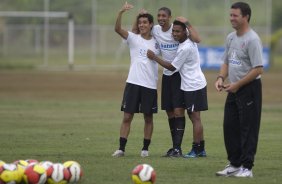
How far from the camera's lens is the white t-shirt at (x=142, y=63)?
526 inches

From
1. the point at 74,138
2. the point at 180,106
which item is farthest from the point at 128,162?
the point at 74,138

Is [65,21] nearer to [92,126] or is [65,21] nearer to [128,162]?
[92,126]

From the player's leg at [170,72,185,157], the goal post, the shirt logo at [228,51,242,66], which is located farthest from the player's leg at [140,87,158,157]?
the goal post

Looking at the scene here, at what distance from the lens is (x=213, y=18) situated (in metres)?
51.6

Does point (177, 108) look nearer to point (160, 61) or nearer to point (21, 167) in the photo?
point (160, 61)

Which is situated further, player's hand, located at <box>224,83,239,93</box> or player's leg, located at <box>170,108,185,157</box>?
player's leg, located at <box>170,108,185,157</box>

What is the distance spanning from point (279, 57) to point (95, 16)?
1832cm

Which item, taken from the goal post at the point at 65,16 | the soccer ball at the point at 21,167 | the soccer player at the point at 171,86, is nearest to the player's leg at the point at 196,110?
the soccer player at the point at 171,86

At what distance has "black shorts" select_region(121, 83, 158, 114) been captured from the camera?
13367 mm

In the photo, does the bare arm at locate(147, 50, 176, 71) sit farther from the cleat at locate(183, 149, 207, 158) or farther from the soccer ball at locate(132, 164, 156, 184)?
the soccer ball at locate(132, 164, 156, 184)

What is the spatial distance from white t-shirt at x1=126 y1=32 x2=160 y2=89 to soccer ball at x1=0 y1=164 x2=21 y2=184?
4057mm

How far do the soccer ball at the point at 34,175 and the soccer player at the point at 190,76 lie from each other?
3877 millimetres

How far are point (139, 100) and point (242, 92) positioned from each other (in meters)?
2.87

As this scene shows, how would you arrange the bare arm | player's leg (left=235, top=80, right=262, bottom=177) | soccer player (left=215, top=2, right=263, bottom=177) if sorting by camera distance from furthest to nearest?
1. the bare arm
2. player's leg (left=235, top=80, right=262, bottom=177)
3. soccer player (left=215, top=2, right=263, bottom=177)
